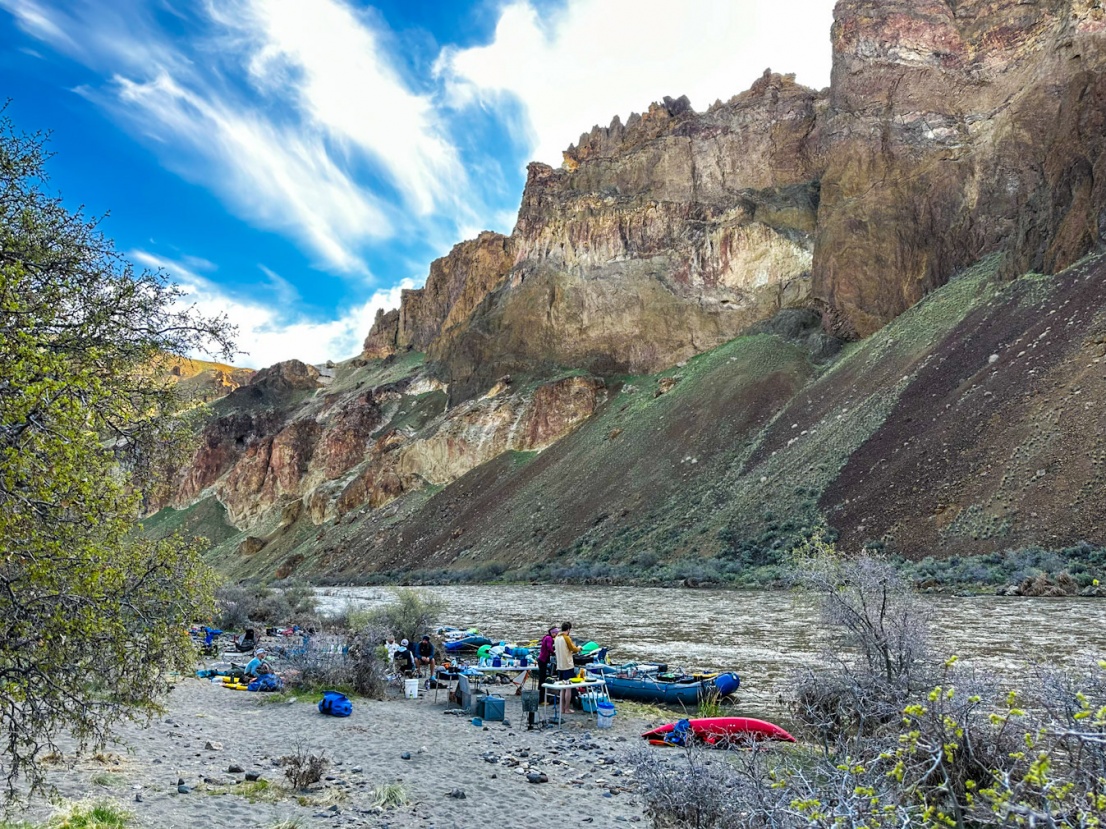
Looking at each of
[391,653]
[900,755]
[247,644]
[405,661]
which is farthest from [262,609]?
[900,755]

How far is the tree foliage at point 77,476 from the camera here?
436 cm

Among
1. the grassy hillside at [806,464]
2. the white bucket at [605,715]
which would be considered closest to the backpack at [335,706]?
the white bucket at [605,715]

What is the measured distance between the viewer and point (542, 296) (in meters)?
81.8

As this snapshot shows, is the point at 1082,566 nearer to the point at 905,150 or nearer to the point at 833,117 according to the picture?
the point at 905,150

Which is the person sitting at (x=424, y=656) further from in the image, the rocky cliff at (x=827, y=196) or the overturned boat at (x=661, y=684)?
the rocky cliff at (x=827, y=196)

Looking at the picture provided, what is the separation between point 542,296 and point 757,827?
78913 mm

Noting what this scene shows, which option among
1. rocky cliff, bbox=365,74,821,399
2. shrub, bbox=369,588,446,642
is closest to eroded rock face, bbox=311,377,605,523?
rocky cliff, bbox=365,74,821,399

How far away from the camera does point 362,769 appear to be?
357 inches

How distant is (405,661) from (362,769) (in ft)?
24.8

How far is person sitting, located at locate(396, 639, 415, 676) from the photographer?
53.2 ft

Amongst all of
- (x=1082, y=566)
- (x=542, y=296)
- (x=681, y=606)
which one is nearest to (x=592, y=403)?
(x=542, y=296)

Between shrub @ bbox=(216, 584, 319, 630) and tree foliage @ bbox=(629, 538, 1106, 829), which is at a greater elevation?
tree foliage @ bbox=(629, 538, 1106, 829)

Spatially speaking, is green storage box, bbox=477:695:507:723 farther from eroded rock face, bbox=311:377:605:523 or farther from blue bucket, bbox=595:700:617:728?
eroded rock face, bbox=311:377:605:523

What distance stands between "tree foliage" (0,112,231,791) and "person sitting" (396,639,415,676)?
10.9m
